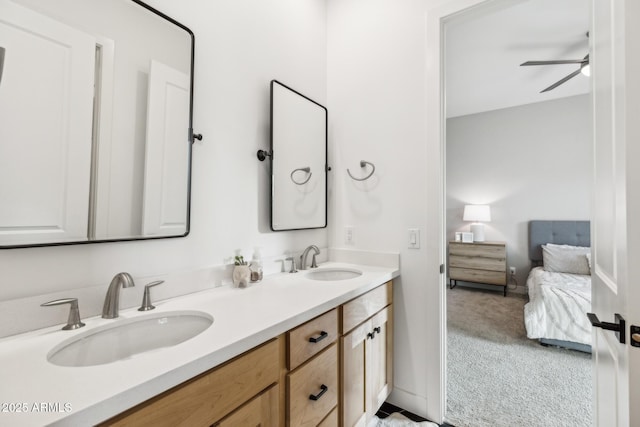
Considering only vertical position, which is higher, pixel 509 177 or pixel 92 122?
pixel 509 177

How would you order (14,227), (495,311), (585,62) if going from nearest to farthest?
1. (14,227)
2. (585,62)
3. (495,311)

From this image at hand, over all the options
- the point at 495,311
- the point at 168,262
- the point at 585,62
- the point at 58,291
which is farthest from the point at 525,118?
the point at 58,291

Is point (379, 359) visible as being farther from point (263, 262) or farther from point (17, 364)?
point (17, 364)

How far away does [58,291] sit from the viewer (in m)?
0.89

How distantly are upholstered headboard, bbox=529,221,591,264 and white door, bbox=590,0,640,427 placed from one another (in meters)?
3.45

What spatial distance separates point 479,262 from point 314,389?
12.6 feet

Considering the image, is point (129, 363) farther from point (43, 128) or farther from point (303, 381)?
point (43, 128)

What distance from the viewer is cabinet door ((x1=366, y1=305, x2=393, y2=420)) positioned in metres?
1.49

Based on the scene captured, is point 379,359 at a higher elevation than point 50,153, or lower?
lower

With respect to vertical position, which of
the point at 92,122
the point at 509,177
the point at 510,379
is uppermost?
the point at 509,177

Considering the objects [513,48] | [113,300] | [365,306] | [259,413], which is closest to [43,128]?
[113,300]

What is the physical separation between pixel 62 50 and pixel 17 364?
0.92 metres

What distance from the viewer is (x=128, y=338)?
93cm

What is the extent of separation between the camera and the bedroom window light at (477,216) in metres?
4.26
